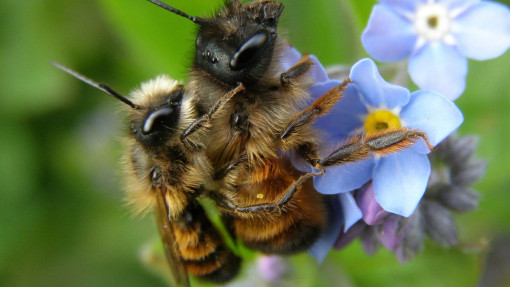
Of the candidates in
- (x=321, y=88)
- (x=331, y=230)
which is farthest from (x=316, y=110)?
(x=331, y=230)

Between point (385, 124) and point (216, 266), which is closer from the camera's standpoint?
point (385, 124)

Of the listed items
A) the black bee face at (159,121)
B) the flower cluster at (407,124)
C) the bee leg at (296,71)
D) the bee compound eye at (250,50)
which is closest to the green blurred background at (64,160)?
the flower cluster at (407,124)

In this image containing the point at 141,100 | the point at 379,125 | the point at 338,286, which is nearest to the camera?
the point at 141,100

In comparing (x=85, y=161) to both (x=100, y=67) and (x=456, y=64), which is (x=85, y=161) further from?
(x=456, y=64)

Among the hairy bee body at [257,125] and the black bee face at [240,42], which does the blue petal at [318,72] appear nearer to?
the hairy bee body at [257,125]

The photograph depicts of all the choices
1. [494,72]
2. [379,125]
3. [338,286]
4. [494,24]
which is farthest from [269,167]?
[494,72]

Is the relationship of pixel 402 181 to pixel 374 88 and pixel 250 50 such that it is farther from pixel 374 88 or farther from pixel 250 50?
pixel 250 50
